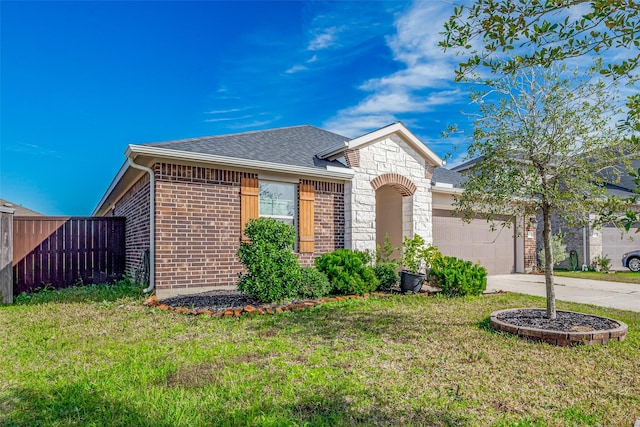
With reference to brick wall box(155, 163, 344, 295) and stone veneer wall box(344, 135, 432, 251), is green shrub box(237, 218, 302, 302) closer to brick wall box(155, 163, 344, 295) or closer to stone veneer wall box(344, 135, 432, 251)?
brick wall box(155, 163, 344, 295)

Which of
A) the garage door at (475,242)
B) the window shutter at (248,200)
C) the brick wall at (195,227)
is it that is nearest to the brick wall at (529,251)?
the garage door at (475,242)

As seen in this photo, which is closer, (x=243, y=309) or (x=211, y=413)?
(x=211, y=413)

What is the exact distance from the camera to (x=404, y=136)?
1056 centimetres

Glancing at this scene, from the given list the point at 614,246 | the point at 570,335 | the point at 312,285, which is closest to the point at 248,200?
the point at 312,285

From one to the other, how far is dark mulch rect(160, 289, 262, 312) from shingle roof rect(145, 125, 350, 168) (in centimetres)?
302

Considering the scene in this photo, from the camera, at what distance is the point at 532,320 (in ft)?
17.5

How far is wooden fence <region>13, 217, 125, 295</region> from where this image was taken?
29.5 ft

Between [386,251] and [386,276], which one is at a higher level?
[386,251]

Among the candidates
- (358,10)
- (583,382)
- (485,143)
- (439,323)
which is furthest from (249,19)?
(583,382)

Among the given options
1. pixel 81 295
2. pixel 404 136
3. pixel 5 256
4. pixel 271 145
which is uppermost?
pixel 404 136

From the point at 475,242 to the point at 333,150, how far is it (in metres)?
6.41

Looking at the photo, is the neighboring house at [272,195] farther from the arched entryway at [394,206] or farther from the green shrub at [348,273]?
the green shrub at [348,273]

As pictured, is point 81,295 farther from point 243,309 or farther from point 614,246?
point 614,246

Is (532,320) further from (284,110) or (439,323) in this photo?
(284,110)
